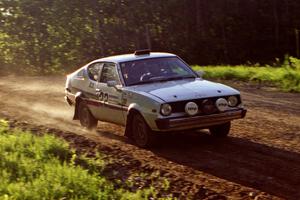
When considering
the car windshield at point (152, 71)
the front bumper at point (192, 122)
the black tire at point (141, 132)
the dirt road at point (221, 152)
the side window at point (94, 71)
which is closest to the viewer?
the dirt road at point (221, 152)

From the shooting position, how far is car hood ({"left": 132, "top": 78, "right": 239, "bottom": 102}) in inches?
354

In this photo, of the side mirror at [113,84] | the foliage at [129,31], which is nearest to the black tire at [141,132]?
the side mirror at [113,84]

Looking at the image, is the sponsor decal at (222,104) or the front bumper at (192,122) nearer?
the front bumper at (192,122)

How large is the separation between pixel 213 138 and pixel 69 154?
101 inches

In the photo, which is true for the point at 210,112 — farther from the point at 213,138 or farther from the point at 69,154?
the point at 69,154

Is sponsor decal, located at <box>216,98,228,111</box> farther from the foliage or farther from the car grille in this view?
the foliage

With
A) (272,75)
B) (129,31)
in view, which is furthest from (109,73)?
(129,31)

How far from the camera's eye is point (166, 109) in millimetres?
8867

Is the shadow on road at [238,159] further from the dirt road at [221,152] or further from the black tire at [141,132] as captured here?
the black tire at [141,132]

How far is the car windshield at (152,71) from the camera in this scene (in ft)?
33.0

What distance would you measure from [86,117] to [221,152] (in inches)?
134

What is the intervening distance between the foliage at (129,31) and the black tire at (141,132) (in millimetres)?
21216

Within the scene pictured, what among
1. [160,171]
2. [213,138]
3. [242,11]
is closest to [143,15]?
[242,11]

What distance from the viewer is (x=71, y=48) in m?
Result: 31.8
